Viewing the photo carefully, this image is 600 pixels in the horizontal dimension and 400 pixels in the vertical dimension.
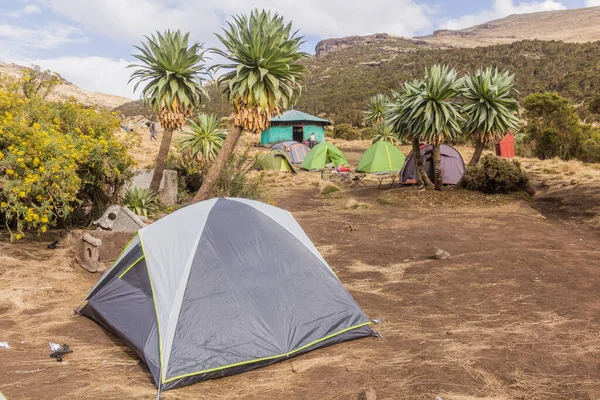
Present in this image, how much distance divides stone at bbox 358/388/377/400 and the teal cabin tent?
3761cm

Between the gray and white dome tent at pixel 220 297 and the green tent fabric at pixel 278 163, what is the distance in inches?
853

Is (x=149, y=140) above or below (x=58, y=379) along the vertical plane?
above

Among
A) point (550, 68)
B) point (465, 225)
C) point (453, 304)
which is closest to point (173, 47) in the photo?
point (465, 225)

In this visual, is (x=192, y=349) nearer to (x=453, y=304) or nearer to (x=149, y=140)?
(x=453, y=304)

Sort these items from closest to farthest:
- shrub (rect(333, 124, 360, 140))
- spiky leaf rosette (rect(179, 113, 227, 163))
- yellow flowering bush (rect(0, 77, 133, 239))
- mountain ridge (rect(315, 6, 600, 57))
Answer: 1. yellow flowering bush (rect(0, 77, 133, 239))
2. spiky leaf rosette (rect(179, 113, 227, 163))
3. shrub (rect(333, 124, 360, 140))
4. mountain ridge (rect(315, 6, 600, 57))

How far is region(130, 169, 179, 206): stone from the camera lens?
1485 cm

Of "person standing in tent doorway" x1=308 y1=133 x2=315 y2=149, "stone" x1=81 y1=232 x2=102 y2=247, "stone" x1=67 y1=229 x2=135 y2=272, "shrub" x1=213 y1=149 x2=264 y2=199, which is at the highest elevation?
"person standing in tent doorway" x1=308 y1=133 x2=315 y2=149

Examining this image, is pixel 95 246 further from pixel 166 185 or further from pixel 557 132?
pixel 557 132

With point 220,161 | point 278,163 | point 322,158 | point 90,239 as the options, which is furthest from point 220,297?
point 322,158

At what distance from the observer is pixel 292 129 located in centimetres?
4241

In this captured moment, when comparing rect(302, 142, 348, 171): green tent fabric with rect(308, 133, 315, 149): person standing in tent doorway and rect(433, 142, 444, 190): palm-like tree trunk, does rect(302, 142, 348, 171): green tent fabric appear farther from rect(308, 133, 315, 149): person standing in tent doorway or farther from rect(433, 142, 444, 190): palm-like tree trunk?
rect(308, 133, 315, 149): person standing in tent doorway

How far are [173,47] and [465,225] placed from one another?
32.3ft

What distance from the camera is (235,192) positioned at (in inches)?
626

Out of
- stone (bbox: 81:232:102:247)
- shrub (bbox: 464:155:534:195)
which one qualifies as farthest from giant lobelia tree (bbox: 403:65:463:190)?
stone (bbox: 81:232:102:247)
